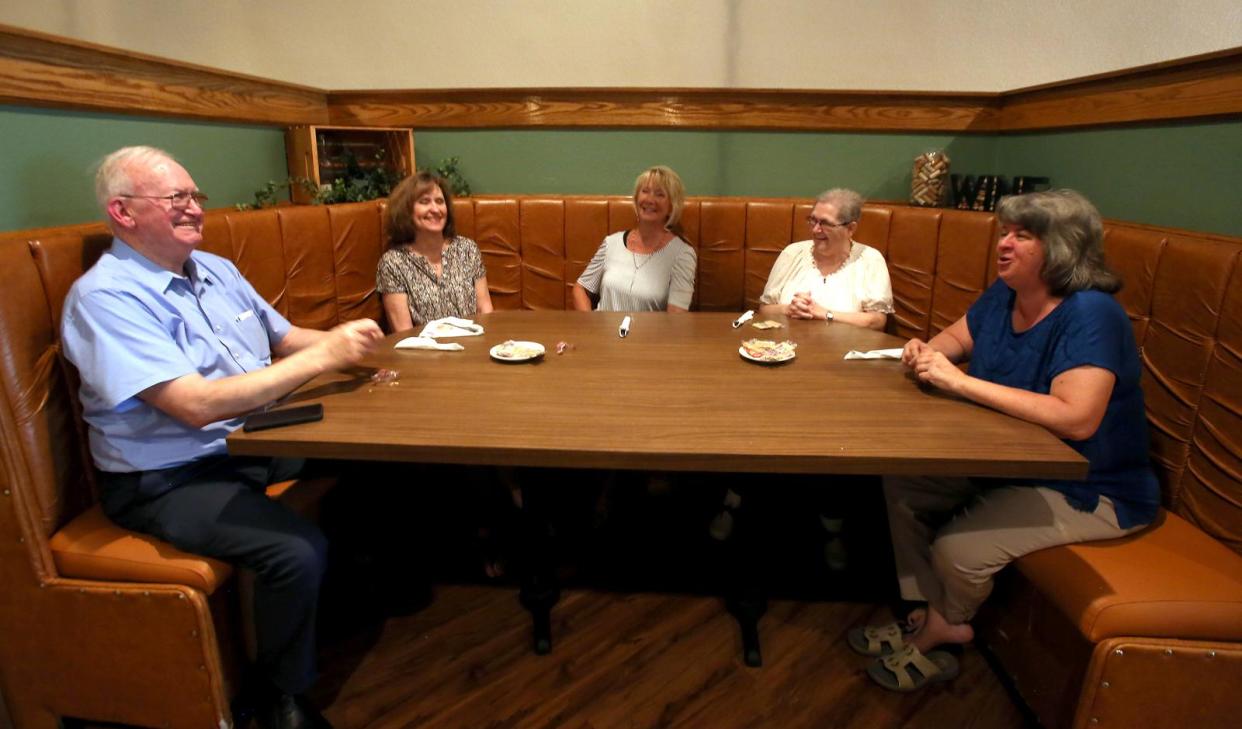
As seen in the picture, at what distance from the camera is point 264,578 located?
150 centimetres

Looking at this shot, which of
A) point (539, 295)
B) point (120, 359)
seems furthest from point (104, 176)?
point (539, 295)

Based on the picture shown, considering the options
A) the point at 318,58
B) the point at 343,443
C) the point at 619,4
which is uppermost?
the point at 619,4

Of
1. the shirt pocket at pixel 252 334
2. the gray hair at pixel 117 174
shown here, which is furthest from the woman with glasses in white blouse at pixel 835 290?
the gray hair at pixel 117 174

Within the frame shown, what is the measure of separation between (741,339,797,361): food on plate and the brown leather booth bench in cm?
71

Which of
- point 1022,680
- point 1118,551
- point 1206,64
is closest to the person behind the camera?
point 1118,551

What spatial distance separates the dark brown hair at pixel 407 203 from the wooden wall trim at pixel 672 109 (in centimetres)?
100

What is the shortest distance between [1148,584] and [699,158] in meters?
2.58

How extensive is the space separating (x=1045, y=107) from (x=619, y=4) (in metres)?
1.96

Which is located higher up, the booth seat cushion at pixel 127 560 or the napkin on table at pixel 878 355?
the napkin on table at pixel 878 355

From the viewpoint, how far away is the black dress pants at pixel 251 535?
58.2 inches

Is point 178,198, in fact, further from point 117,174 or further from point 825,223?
point 825,223

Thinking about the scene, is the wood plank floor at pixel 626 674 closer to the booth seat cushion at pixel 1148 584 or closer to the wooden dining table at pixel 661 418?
the booth seat cushion at pixel 1148 584

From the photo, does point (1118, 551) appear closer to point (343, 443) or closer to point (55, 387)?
point (343, 443)

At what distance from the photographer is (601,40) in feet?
11.2
